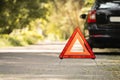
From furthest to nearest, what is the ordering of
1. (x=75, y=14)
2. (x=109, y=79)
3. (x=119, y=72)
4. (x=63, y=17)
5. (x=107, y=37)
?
(x=63, y=17) < (x=75, y=14) < (x=107, y=37) < (x=119, y=72) < (x=109, y=79)

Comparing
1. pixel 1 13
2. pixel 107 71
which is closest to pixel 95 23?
pixel 107 71

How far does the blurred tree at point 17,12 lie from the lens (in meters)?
29.1

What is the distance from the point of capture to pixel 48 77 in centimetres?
925

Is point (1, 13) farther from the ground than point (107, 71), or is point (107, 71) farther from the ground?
point (107, 71)

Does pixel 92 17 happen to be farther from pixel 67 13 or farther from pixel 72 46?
pixel 67 13

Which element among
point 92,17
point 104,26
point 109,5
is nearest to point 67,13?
point 109,5

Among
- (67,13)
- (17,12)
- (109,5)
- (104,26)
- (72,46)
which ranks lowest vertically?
(67,13)

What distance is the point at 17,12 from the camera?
31594mm

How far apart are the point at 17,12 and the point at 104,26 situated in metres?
16.7

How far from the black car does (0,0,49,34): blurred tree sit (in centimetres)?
1268

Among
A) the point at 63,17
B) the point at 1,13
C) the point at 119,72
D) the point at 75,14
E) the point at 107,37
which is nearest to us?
the point at 119,72

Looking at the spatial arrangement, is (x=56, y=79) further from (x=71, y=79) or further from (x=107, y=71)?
(x=107, y=71)

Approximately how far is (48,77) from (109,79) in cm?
111

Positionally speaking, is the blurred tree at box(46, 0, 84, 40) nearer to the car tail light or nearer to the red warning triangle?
the car tail light
